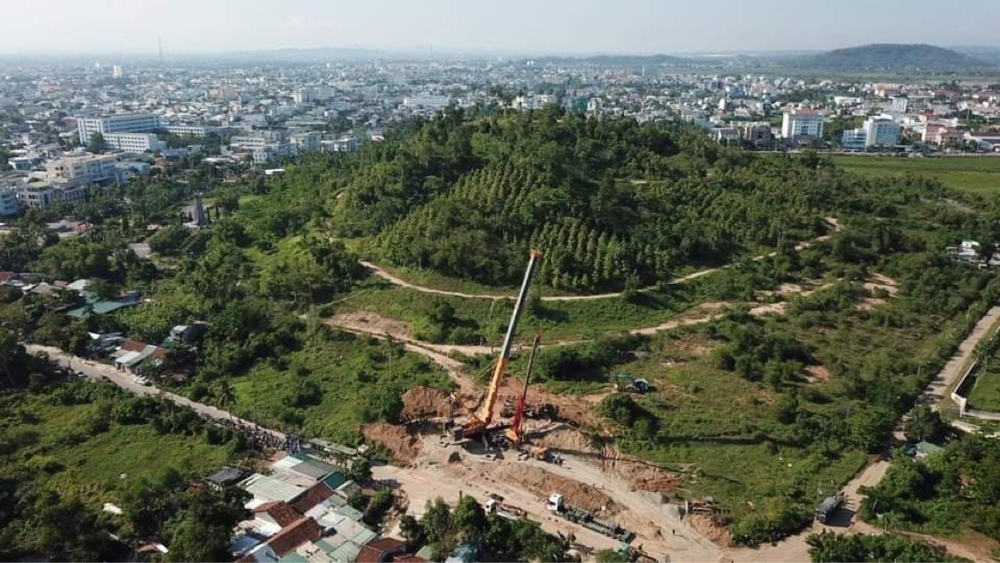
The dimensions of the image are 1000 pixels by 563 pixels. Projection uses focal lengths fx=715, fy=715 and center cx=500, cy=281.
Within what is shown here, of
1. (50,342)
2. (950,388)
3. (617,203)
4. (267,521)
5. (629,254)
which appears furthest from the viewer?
(617,203)

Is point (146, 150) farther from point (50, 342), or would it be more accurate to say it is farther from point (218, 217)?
point (50, 342)

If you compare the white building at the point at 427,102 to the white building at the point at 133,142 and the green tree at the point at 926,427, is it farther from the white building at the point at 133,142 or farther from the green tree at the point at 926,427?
the green tree at the point at 926,427

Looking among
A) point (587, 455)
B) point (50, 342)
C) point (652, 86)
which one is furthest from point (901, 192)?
point (652, 86)

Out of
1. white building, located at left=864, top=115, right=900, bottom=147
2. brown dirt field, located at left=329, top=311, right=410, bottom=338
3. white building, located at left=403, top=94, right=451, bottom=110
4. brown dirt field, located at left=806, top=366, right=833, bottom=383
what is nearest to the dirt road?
brown dirt field, located at left=806, top=366, right=833, bottom=383

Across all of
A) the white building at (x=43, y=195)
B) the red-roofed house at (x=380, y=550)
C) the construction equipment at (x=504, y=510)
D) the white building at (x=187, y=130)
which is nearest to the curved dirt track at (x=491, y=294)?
the construction equipment at (x=504, y=510)

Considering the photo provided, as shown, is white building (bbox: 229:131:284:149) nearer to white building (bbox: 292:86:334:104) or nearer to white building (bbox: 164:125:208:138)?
Result: white building (bbox: 164:125:208:138)

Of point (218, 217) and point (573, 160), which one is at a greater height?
point (573, 160)

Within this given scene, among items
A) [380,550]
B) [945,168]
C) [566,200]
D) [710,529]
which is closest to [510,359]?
[710,529]
